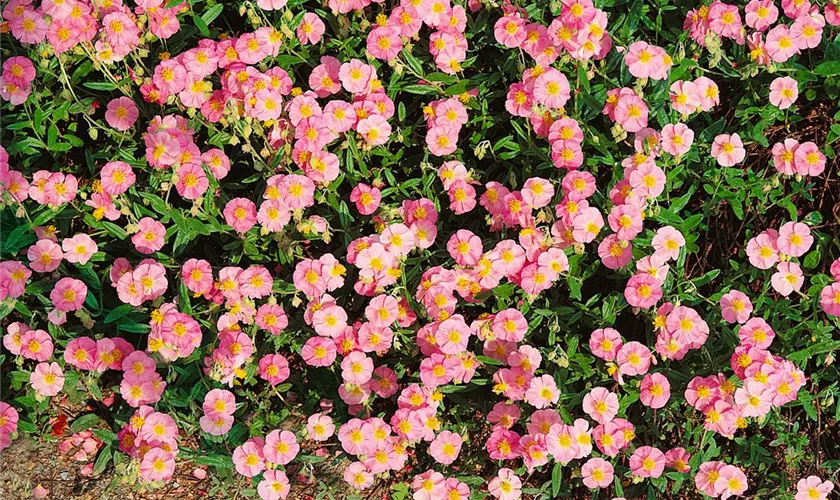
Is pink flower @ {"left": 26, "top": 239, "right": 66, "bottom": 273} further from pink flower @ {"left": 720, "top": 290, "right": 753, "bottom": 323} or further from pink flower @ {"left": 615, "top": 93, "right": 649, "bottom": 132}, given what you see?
pink flower @ {"left": 720, "top": 290, "right": 753, "bottom": 323}

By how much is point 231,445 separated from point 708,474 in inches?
59.6

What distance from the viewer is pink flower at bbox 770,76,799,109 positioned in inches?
102

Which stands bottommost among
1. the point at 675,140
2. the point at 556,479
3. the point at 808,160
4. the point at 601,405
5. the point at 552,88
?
the point at 556,479

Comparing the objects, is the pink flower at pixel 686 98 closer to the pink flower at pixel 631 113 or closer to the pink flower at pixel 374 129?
the pink flower at pixel 631 113

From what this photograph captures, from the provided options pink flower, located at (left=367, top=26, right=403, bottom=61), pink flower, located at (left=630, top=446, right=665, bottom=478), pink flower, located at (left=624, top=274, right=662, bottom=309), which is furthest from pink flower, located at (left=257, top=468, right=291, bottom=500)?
pink flower, located at (left=624, top=274, right=662, bottom=309)

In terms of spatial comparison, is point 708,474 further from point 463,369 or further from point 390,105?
point 390,105

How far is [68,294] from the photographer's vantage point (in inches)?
102

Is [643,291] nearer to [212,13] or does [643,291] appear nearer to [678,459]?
[678,459]

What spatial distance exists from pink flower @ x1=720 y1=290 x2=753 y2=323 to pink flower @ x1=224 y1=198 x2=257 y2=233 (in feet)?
4.83

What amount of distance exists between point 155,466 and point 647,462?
1485mm

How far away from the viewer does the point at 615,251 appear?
254 centimetres

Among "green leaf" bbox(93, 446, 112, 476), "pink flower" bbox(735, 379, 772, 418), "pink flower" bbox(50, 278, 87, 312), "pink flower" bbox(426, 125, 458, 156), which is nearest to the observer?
"pink flower" bbox(735, 379, 772, 418)

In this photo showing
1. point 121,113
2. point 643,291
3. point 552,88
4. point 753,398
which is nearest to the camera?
point 753,398

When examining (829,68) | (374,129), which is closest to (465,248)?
(374,129)
